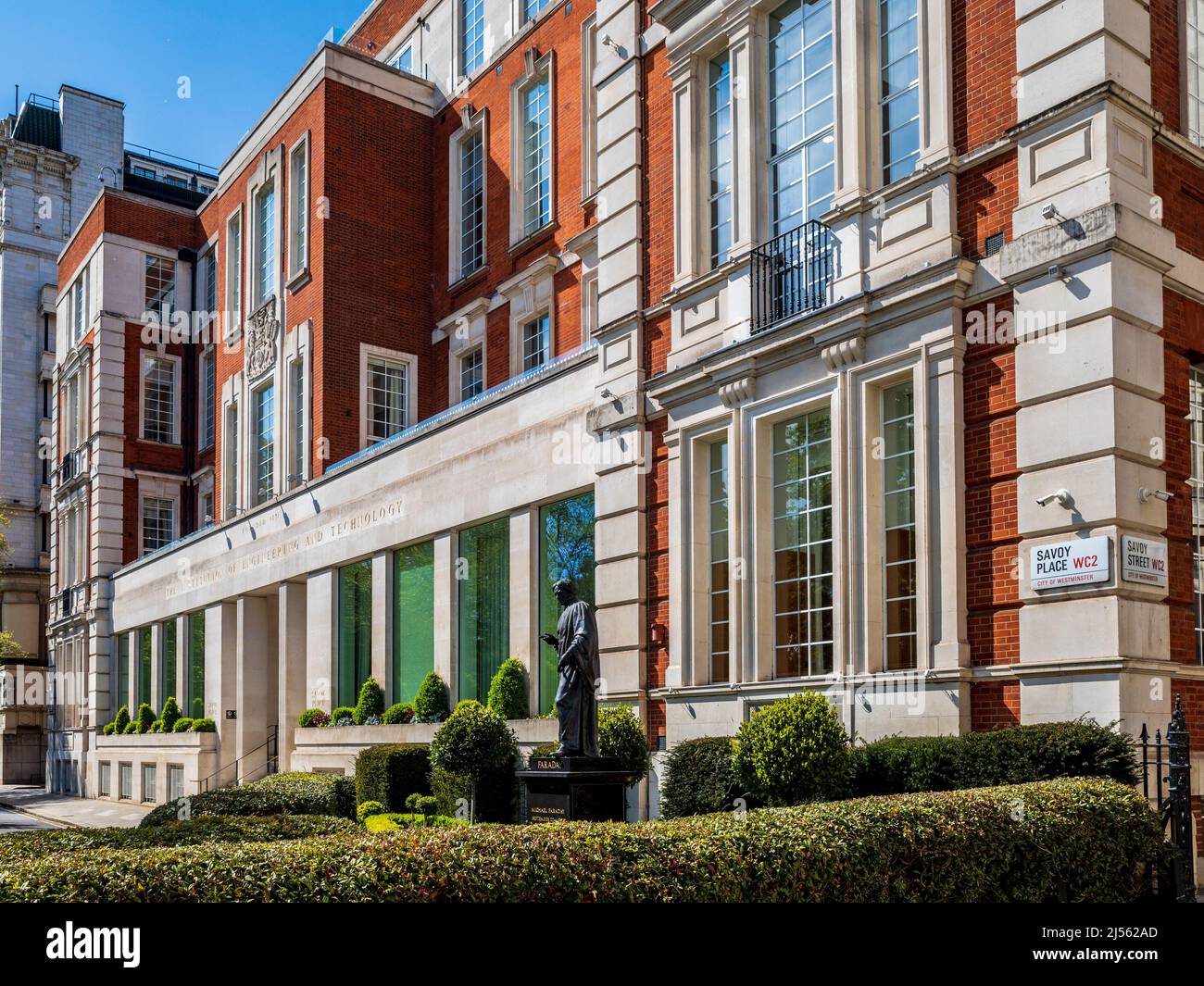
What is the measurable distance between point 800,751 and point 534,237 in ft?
57.3

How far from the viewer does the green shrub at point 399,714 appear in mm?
25550

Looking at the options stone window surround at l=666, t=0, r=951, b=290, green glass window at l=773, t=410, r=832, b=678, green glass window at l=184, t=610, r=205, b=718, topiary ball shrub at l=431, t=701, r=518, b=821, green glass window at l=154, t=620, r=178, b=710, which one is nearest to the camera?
stone window surround at l=666, t=0, r=951, b=290

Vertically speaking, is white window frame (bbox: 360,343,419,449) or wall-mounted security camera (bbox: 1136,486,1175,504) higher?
white window frame (bbox: 360,343,419,449)

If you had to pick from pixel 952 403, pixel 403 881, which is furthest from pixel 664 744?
pixel 403 881

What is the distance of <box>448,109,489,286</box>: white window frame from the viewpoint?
102 feet

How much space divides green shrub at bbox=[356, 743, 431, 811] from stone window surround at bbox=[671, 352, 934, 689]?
6511 millimetres

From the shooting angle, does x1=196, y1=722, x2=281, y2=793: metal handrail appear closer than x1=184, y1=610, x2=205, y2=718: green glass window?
Yes

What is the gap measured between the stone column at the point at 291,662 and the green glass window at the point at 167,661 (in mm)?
9335

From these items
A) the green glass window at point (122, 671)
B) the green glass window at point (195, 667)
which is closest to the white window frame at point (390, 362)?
the green glass window at point (195, 667)

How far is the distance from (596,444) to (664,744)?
496 cm

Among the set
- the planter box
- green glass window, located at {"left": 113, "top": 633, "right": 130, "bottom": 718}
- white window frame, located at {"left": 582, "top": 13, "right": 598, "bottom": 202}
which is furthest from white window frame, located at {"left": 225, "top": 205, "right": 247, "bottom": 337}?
white window frame, located at {"left": 582, "top": 13, "right": 598, "bottom": 202}

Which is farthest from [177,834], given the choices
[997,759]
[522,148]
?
[522,148]

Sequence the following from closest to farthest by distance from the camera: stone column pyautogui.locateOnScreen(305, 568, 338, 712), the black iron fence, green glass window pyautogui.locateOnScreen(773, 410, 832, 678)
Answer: the black iron fence → green glass window pyautogui.locateOnScreen(773, 410, 832, 678) → stone column pyautogui.locateOnScreen(305, 568, 338, 712)

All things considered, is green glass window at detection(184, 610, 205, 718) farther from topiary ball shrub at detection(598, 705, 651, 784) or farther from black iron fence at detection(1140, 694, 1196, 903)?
black iron fence at detection(1140, 694, 1196, 903)
